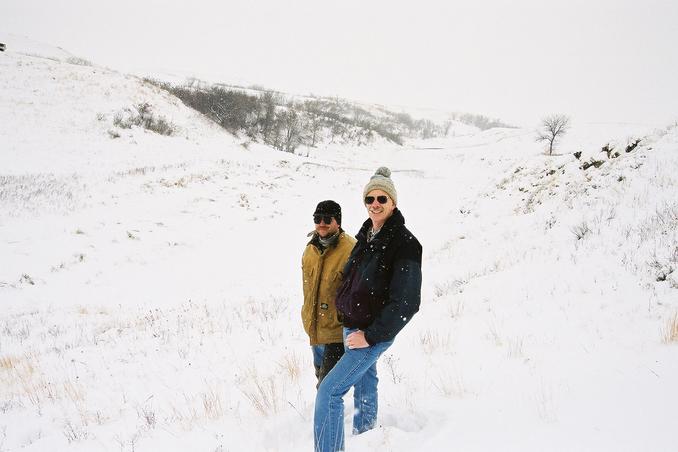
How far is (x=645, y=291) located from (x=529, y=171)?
12.4 meters

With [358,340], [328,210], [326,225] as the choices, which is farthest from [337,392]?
[328,210]

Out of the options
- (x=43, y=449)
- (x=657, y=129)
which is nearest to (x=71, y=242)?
(x=43, y=449)

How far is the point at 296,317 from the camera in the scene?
745 cm

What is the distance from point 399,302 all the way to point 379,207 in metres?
0.69

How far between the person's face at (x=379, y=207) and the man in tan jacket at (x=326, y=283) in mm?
517

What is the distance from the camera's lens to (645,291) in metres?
4.36

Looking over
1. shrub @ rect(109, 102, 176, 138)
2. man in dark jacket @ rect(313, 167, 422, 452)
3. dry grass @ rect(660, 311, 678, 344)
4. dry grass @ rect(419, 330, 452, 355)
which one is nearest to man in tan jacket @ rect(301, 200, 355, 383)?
man in dark jacket @ rect(313, 167, 422, 452)

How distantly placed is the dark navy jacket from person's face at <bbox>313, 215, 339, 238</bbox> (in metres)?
0.50

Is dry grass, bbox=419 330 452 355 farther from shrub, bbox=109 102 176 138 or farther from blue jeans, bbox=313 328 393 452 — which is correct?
shrub, bbox=109 102 176 138

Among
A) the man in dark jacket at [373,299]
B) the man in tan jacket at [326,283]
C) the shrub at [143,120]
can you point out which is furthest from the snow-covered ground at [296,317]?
the shrub at [143,120]

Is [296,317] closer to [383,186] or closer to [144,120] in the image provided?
[383,186]

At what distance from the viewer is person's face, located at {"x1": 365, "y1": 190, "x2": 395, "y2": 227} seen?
2.51 m

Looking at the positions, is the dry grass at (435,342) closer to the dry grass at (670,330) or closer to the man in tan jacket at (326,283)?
the man in tan jacket at (326,283)

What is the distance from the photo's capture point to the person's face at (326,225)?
297cm
